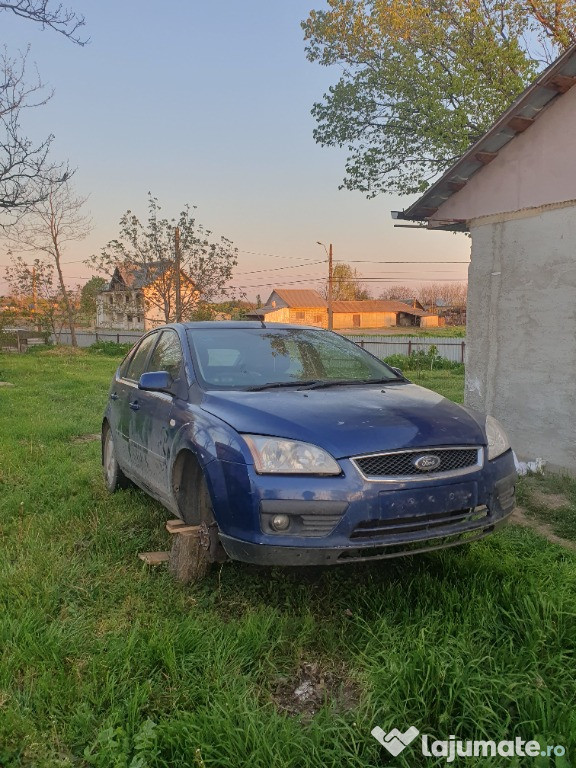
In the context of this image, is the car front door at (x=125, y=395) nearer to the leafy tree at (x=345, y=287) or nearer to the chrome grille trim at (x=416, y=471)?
the chrome grille trim at (x=416, y=471)

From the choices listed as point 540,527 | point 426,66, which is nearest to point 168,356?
point 540,527

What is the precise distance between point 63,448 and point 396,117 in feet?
57.3

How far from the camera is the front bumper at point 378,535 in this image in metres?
2.83

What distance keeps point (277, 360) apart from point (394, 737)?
253 centimetres

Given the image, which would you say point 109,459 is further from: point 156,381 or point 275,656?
point 275,656

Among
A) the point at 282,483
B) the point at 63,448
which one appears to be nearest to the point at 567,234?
the point at 282,483

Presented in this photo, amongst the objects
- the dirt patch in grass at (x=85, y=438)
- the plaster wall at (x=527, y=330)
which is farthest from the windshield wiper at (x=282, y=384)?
the dirt patch in grass at (x=85, y=438)

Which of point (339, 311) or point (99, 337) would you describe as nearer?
point (99, 337)

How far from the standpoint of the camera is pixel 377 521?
9.36ft

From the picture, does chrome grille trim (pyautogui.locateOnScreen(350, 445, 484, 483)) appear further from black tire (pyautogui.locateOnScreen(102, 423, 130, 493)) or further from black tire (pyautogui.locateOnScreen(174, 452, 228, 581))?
black tire (pyautogui.locateOnScreen(102, 423, 130, 493))

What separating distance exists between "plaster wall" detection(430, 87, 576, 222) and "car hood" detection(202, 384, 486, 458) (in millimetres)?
3992

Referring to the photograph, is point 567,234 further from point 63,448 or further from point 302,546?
point 63,448

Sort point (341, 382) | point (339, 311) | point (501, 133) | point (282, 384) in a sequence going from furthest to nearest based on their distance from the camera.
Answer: point (339, 311)
point (501, 133)
point (341, 382)
point (282, 384)

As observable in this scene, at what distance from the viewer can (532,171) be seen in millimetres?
6605
